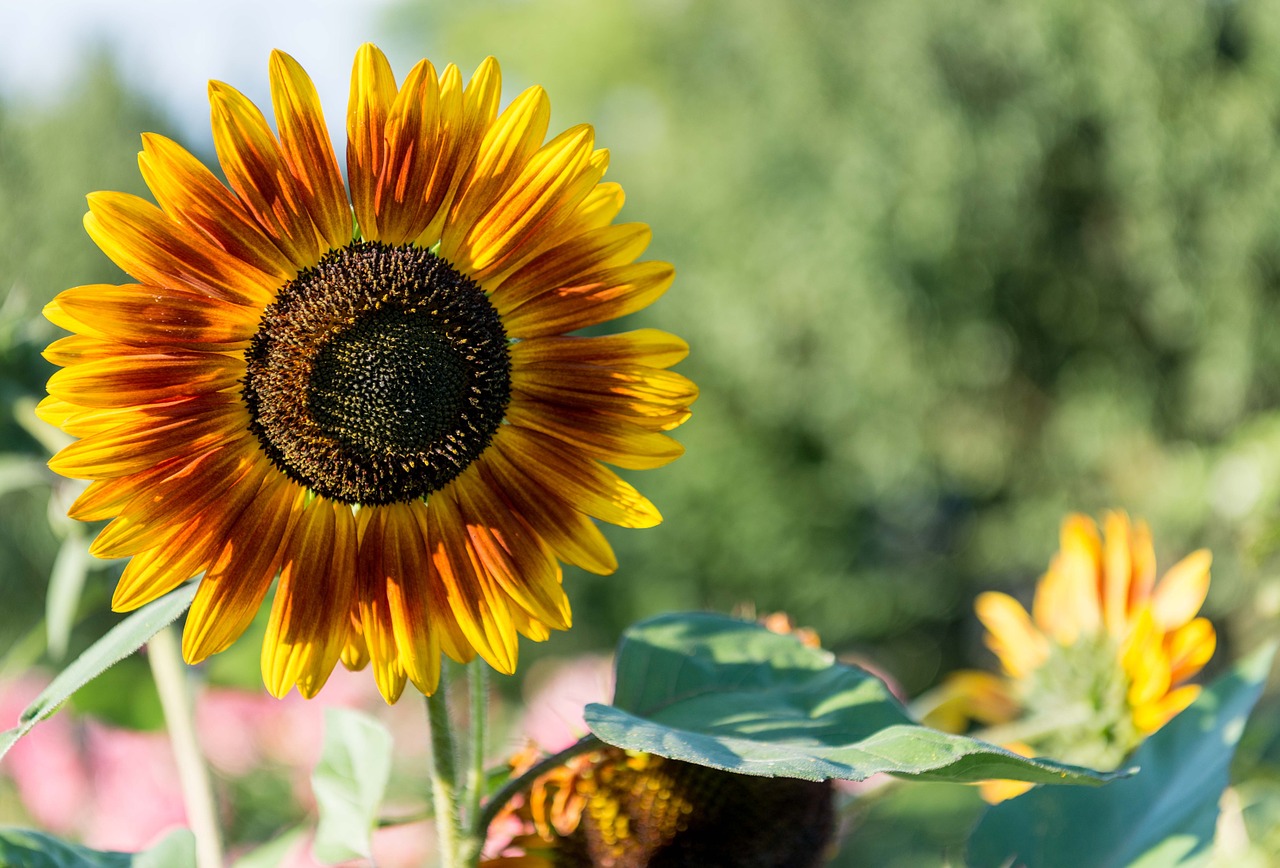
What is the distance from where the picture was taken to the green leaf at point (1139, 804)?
39cm

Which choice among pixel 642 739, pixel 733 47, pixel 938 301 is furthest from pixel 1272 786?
pixel 733 47

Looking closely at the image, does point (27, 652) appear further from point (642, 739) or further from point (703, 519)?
point (703, 519)

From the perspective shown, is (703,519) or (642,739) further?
(703,519)

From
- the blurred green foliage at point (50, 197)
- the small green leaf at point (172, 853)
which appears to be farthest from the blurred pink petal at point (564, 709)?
the blurred green foliage at point (50, 197)

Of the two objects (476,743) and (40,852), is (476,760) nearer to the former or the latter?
(476,743)

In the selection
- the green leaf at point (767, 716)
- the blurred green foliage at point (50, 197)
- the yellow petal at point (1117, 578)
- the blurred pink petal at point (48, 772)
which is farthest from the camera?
the blurred green foliage at point (50, 197)

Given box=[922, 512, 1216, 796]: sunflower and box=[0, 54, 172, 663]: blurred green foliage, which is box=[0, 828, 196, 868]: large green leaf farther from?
box=[0, 54, 172, 663]: blurred green foliage

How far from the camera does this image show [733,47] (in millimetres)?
5703

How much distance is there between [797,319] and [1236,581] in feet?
6.84

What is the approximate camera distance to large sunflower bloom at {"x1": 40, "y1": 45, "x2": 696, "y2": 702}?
0.36m

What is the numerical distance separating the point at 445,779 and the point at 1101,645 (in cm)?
42

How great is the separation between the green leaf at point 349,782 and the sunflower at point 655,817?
2.2 inches

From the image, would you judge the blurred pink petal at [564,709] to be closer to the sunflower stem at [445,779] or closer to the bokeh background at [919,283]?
the sunflower stem at [445,779]

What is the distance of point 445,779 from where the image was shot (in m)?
0.36
